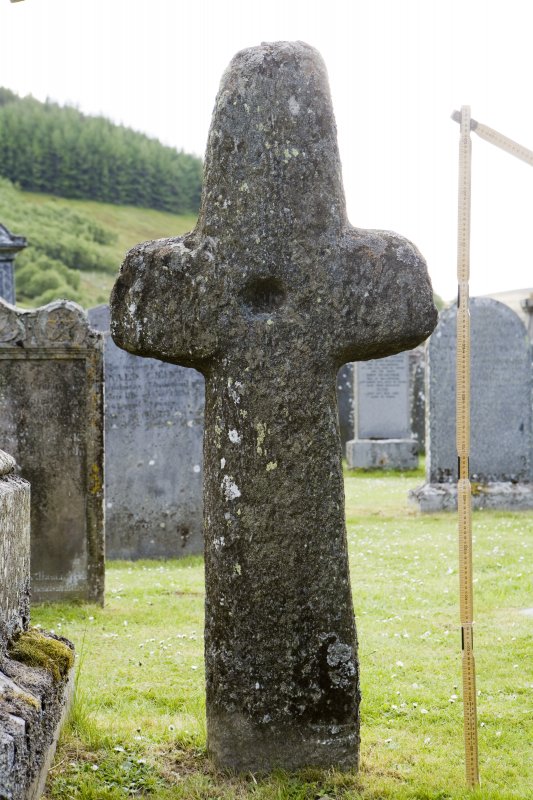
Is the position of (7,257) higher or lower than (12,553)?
higher

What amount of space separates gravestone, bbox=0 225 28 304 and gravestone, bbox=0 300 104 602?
527 inches

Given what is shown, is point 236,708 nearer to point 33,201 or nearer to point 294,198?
point 294,198

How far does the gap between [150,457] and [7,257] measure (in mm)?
11898

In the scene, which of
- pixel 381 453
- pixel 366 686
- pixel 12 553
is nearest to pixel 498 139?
pixel 12 553

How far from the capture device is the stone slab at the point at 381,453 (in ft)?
57.4

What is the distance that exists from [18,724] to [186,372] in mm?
6947

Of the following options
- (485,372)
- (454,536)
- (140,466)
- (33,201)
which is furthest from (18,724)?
(33,201)

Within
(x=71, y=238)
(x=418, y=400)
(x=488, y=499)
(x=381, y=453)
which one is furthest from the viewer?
(x=71, y=238)

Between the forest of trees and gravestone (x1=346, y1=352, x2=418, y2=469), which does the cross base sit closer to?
gravestone (x1=346, y1=352, x2=418, y2=469)

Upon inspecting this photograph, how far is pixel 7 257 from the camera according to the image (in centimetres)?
2005

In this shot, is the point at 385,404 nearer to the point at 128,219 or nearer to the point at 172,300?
the point at 172,300

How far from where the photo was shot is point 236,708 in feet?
12.1

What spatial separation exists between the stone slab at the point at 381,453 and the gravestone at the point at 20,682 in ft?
44.0

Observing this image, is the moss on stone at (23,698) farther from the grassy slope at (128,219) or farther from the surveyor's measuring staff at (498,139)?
the grassy slope at (128,219)
